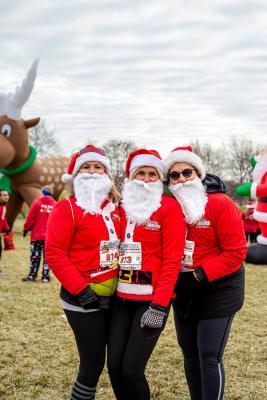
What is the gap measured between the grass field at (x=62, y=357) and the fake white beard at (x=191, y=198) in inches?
65.8

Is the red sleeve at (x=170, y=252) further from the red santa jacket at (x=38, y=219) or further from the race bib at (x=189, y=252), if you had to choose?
the red santa jacket at (x=38, y=219)

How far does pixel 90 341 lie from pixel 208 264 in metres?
0.81

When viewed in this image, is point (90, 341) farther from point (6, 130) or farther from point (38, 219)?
point (6, 130)

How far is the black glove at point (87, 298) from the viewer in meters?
2.52

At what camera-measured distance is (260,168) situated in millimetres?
3830

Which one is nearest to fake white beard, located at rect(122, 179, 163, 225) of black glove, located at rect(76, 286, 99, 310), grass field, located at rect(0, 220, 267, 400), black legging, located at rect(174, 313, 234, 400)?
black glove, located at rect(76, 286, 99, 310)

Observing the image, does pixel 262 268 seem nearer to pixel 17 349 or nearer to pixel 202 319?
pixel 17 349

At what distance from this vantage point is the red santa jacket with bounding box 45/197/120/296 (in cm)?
257

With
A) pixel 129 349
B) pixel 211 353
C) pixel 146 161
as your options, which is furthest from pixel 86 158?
pixel 211 353

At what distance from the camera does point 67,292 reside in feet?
8.68

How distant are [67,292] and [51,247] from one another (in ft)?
0.95

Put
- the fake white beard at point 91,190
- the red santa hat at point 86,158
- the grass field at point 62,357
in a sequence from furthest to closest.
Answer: the grass field at point 62,357 < the red santa hat at point 86,158 < the fake white beard at point 91,190

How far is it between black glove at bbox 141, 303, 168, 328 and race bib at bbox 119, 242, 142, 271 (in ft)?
0.80

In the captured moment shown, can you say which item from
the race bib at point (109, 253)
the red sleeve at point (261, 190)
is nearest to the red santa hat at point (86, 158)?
the race bib at point (109, 253)
